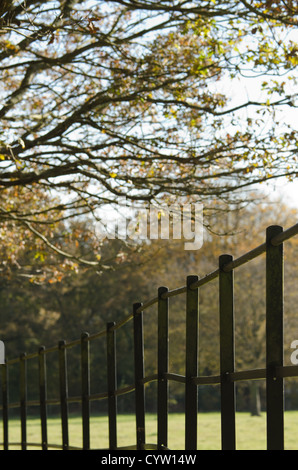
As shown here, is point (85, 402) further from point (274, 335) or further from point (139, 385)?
point (274, 335)

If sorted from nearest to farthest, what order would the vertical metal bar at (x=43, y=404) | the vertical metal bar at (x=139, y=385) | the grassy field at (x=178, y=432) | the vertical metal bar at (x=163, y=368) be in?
the vertical metal bar at (x=163, y=368) < the vertical metal bar at (x=139, y=385) < the vertical metal bar at (x=43, y=404) < the grassy field at (x=178, y=432)

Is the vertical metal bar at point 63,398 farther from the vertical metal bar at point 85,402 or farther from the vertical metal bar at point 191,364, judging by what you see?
the vertical metal bar at point 191,364

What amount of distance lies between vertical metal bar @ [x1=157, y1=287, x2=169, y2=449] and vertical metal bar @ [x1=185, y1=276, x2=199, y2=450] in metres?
→ 0.62

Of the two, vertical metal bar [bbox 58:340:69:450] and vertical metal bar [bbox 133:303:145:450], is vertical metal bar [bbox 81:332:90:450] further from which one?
vertical metal bar [bbox 133:303:145:450]

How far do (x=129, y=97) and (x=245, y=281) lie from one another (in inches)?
908

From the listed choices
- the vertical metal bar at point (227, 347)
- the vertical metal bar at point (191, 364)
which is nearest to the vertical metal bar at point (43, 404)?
the vertical metal bar at point (191, 364)

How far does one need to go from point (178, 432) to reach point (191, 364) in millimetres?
24824

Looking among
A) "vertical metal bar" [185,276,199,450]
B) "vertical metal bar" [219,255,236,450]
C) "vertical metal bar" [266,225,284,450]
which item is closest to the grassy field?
"vertical metal bar" [185,276,199,450]

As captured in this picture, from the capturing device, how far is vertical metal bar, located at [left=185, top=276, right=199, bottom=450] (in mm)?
4750

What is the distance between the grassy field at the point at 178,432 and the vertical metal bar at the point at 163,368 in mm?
15550

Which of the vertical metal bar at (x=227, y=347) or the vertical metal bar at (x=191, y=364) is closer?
the vertical metal bar at (x=227, y=347)

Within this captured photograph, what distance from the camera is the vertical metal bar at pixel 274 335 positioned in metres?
3.22

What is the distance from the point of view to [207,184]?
11.4m
